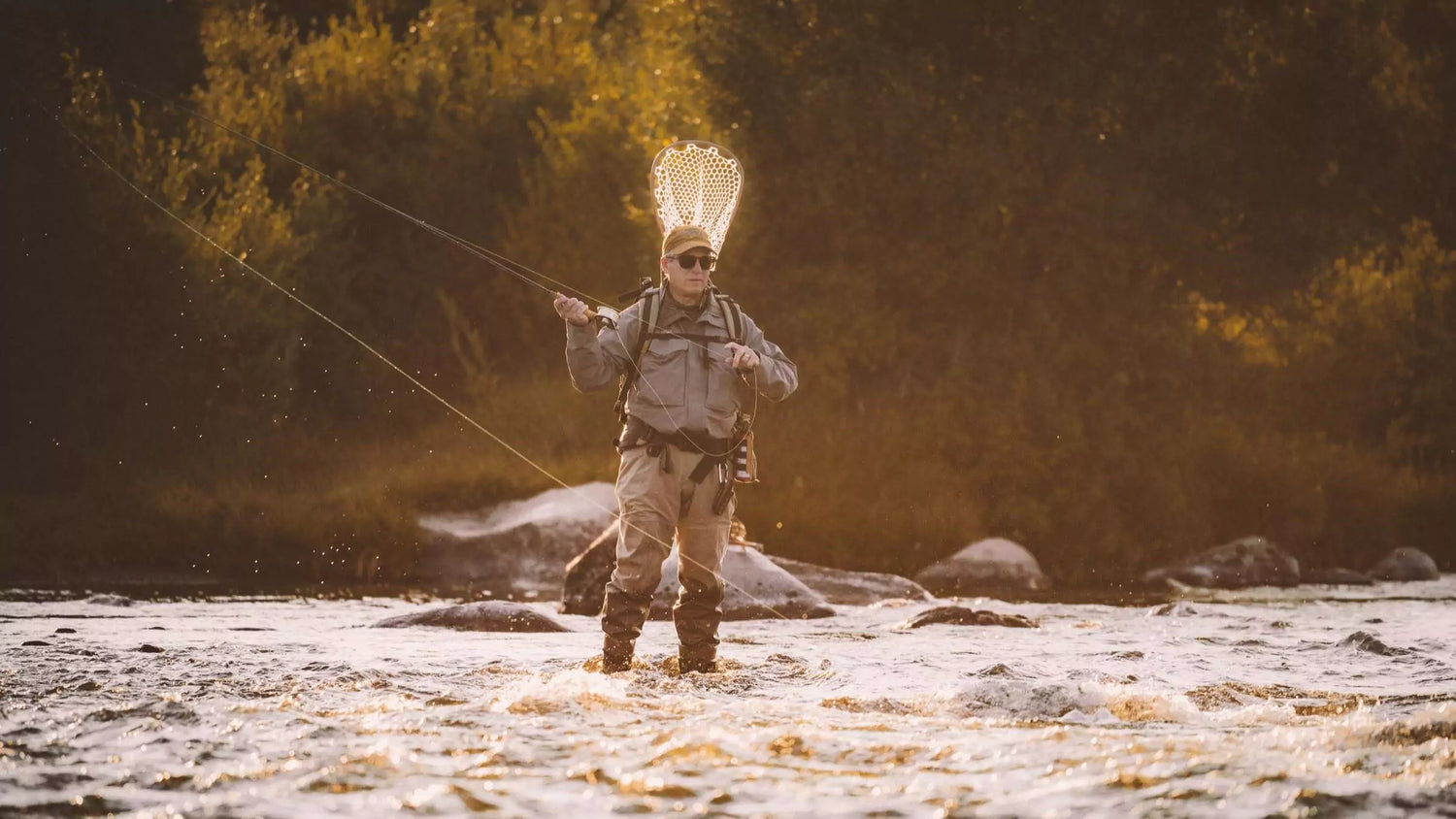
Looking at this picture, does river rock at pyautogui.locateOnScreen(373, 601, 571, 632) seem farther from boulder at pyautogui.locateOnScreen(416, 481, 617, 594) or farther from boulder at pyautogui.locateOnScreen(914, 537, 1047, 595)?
boulder at pyautogui.locateOnScreen(914, 537, 1047, 595)

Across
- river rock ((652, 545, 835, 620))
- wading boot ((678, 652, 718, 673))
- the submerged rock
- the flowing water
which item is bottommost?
the flowing water

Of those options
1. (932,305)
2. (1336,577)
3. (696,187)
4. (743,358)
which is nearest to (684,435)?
(743,358)

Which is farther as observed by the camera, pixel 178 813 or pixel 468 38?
pixel 468 38

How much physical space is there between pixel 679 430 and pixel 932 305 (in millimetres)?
13370

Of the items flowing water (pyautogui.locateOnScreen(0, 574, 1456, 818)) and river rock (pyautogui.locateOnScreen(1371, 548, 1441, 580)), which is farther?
river rock (pyautogui.locateOnScreen(1371, 548, 1441, 580))

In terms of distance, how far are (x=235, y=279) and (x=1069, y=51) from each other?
1119 centimetres

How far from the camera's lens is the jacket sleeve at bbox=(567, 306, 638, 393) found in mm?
7770

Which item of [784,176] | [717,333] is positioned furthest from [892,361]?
[717,333]

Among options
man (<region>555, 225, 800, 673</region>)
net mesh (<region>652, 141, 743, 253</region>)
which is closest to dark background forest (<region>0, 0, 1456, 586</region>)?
net mesh (<region>652, 141, 743, 253</region>)

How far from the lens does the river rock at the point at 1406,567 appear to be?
1791cm

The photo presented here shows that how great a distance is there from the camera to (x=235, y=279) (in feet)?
71.3

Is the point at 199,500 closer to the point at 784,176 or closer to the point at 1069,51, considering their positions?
the point at 784,176

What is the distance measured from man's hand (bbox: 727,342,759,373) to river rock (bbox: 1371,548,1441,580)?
12.6 metres

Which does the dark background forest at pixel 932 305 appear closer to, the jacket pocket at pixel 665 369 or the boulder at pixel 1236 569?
the boulder at pixel 1236 569
